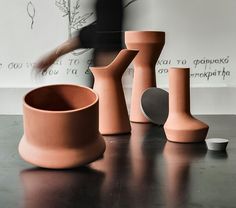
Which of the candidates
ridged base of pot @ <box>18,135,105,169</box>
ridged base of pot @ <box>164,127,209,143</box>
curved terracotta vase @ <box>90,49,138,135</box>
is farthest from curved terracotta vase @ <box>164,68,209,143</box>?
ridged base of pot @ <box>18,135,105,169</box>

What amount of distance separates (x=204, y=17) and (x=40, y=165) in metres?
0.84

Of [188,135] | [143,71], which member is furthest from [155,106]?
[188,135]

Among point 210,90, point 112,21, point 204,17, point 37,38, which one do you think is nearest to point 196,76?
point 210,90

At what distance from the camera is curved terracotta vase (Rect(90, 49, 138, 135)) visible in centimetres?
91

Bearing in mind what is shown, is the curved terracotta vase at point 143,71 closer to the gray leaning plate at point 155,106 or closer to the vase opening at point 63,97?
the gray leaning plate at point 155,106

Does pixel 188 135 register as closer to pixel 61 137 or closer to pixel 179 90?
pixel 179 90

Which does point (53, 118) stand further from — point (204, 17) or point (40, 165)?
point (204, 17)

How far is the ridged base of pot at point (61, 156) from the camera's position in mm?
654

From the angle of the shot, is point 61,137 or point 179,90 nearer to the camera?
point 61,137

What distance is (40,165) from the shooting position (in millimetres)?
664

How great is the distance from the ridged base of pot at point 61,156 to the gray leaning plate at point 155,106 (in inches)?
13.8

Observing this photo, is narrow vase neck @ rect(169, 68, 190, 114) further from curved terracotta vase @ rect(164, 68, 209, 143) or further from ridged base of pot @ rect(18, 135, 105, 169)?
ridged base of pot @ rect(18, 135, 105, 169)

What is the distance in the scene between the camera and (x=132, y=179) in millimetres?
613

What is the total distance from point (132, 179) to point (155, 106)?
1.37 feet
